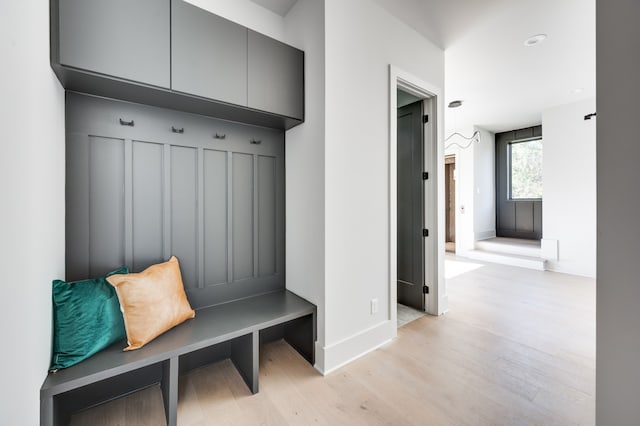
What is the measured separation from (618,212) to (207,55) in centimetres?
204

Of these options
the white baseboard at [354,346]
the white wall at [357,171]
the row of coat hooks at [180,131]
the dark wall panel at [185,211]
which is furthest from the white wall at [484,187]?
the dark wall panel at [185,211]

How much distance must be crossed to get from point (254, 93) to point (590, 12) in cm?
298

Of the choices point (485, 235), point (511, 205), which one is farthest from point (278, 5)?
point (511, 205)

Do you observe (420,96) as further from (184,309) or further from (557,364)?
(184,309)

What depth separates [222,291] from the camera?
1.96 metres

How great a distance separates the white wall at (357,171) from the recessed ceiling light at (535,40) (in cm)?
139

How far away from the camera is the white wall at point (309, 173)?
184 cm

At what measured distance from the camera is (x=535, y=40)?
2645 millimetres

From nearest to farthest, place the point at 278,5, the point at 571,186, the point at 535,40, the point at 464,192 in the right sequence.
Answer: the point at 278,5, the point at 535,40, the point at 571,186, the point at 464,192

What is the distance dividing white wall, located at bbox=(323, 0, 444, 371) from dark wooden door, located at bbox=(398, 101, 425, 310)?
0.76 m

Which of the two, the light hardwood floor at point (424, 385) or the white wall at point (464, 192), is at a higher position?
the white wall at point (464, 192)

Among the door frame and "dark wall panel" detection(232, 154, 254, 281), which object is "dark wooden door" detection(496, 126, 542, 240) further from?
"dark wall panel" detection(232, 154, 254, 281)

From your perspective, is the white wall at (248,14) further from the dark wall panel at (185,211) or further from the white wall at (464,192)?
the white wall at (464,192)

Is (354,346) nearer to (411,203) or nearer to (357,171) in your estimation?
(357,171)
